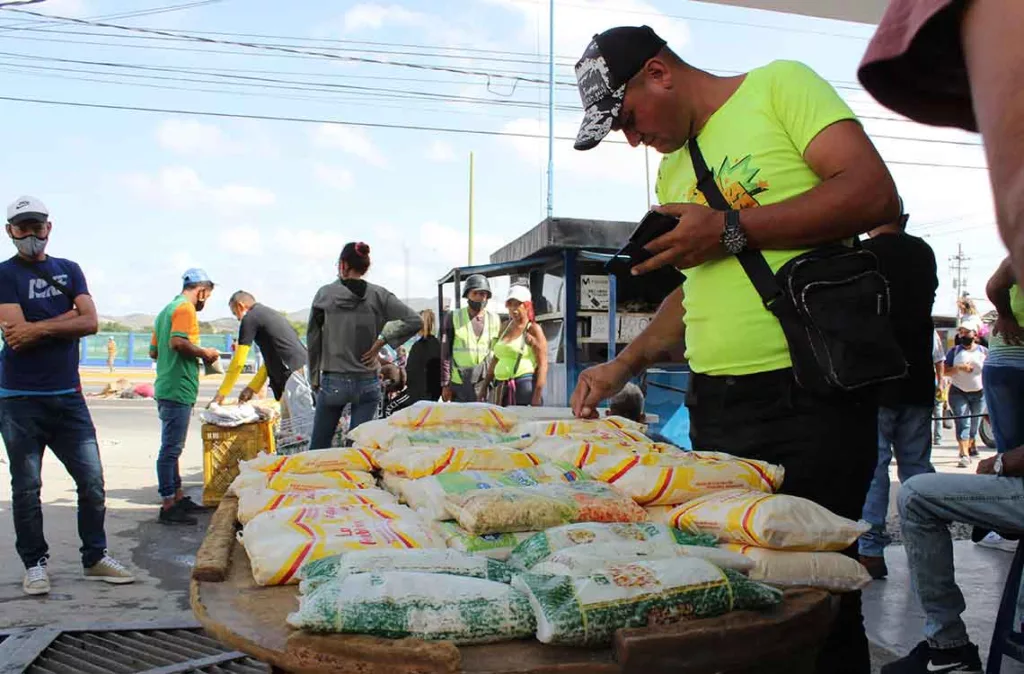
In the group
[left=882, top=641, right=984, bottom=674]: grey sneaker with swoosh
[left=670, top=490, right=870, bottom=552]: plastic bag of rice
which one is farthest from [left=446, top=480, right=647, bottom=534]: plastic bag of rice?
[left=882, top=641, right=984, bottom=674]: grey sneaker with swoosh

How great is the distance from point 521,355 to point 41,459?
413 cm

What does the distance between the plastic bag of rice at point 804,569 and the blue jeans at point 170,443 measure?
5.82 meters

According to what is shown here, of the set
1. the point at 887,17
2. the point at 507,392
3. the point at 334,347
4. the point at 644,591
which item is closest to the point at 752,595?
the point at 644,591

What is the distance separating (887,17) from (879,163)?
111 centimetres

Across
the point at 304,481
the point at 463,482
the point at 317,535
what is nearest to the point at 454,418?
the point at 304,481

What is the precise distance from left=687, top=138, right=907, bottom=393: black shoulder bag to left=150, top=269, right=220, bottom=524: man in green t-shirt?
553 centimetres

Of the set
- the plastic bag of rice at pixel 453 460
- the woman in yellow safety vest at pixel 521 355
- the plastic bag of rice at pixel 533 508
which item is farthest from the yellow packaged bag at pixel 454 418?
the woman in yellow safety vest at pixel 521 355

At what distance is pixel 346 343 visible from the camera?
637cm

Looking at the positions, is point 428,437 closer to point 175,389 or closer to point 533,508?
point 533,508

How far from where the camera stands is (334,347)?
20.9ft

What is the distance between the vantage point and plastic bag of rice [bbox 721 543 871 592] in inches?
59.8

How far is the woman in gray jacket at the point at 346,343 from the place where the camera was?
638cm

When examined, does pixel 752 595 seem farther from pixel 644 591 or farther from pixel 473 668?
pixel 473 668

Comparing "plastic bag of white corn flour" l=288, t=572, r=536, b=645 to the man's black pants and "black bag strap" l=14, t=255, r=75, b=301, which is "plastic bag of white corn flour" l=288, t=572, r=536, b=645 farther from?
"black bag strap" l=14, t=255, r=75, b=301
